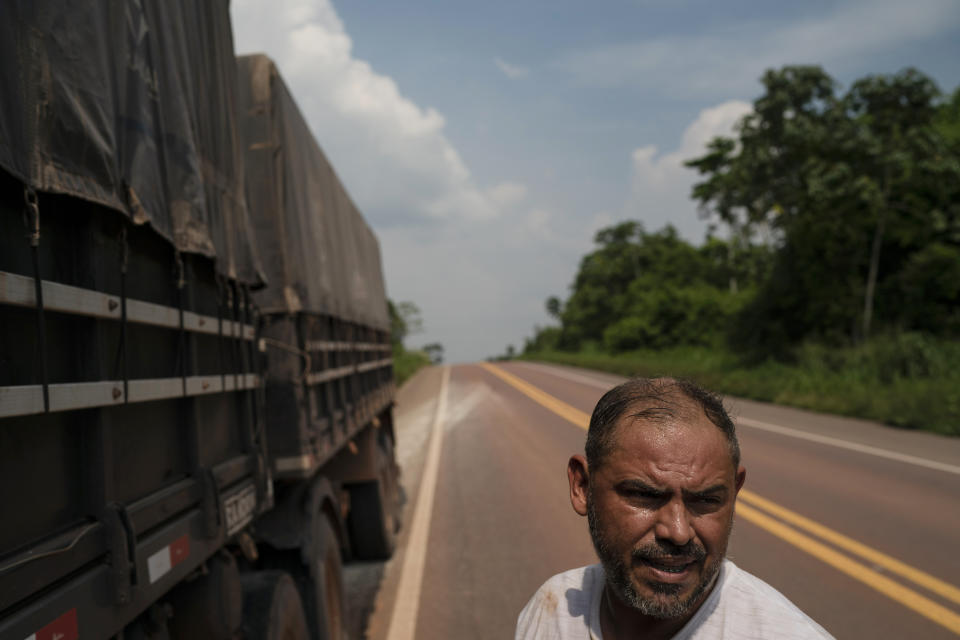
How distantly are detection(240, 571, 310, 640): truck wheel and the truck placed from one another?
0.01 metres

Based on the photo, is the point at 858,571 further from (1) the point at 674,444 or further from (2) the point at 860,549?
(1) the point at 674,444

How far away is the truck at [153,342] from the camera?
169 centimetres

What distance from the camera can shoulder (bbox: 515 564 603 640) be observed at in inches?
63.1

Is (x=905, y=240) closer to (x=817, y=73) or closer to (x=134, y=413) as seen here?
(x=817, y=73)

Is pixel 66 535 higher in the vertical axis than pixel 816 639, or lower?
higher

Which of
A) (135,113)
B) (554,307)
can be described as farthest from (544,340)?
(135,113)

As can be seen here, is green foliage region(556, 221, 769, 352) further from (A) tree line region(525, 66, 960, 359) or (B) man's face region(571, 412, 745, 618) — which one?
(B) man's face region(571, 412, 745, 618)

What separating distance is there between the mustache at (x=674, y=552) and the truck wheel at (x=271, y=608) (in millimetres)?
2387

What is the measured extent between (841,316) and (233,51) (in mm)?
22162

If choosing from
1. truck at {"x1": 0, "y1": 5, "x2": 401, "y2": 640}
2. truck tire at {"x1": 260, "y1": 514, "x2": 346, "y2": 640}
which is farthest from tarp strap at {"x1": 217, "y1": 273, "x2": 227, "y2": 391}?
truck tire at {"x1": 260, "y1": 514, "x2": 346, "y2": 640}

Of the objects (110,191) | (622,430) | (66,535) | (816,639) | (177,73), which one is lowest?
(816,639)

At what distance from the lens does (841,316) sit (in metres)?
22.1

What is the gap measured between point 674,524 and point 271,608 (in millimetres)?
2509

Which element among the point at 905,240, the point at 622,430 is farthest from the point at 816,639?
the point at 905,240
